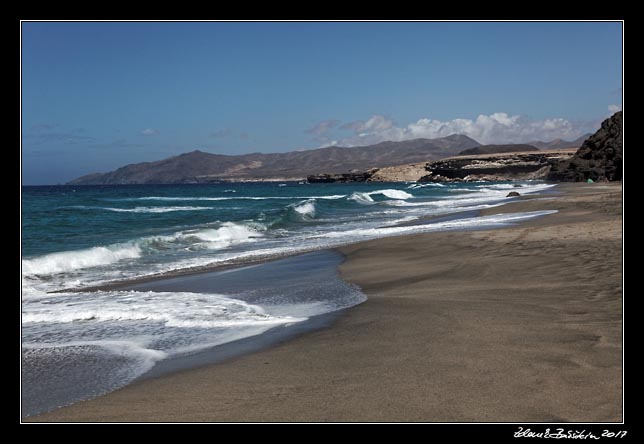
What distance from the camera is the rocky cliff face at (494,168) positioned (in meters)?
132

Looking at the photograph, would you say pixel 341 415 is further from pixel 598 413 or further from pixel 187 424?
pixel 598 413

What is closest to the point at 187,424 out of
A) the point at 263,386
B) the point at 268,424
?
the point at 268,424

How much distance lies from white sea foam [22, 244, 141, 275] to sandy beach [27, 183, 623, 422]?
30.2 ft

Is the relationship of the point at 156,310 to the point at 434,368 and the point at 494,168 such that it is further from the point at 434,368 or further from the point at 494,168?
the point at 494,168

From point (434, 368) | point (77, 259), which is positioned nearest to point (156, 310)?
point (434, 368)

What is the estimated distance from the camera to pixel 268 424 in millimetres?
3457

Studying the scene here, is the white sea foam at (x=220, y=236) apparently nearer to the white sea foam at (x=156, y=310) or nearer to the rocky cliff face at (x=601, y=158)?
the white sea foam at (x=156, y=310)

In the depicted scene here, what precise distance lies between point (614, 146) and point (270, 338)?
63390 mm

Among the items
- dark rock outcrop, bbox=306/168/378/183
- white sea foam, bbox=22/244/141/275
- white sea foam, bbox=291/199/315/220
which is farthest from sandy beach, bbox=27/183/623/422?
dark rock outcrop, bbox=306/168/378/183

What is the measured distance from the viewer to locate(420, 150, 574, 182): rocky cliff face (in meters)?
132

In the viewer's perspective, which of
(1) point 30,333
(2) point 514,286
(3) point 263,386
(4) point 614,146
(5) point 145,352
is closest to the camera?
(3) point 263,386

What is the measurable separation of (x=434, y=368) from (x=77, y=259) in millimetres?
12655

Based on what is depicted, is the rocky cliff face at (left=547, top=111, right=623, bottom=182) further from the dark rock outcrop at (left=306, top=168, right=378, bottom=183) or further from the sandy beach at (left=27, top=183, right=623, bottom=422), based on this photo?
the dark rock outcrop at (left=306, top=168, right=378, bottom=183)

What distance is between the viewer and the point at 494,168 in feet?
443
